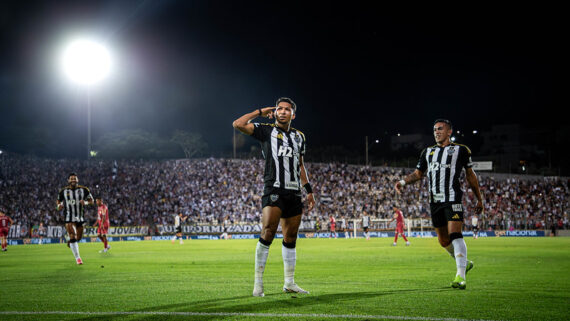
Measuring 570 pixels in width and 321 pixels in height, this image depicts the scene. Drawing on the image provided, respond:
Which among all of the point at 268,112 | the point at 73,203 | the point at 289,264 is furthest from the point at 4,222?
the point at 268,112

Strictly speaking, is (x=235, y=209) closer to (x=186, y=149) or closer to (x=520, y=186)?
(x=520, y=186)

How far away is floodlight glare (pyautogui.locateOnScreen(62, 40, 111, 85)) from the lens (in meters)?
51.2

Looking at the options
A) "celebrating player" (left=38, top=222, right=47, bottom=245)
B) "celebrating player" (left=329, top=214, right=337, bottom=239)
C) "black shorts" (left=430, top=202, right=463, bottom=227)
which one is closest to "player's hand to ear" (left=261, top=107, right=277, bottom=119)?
"black shorts" (left=430, top=202, right=463, bottom=227)

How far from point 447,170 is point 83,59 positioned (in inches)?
1914

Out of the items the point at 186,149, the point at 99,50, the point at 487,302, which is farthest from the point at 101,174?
the point at 487,302

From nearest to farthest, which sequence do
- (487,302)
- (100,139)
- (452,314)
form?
(452,314) → (487,302) → (100,139)

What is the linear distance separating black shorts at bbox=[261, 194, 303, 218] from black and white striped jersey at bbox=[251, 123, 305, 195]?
8 centimetres

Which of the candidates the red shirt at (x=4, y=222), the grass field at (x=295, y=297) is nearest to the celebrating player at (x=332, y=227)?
the red shirt at (x=4, y=222)

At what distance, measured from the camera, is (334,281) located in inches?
395

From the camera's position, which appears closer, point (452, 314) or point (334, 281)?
point (452, 314)

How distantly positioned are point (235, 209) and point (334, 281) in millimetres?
41743

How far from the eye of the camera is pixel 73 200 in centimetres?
1650

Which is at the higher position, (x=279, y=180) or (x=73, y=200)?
(x=279, y=180)

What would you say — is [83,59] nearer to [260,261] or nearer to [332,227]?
[332,227]
